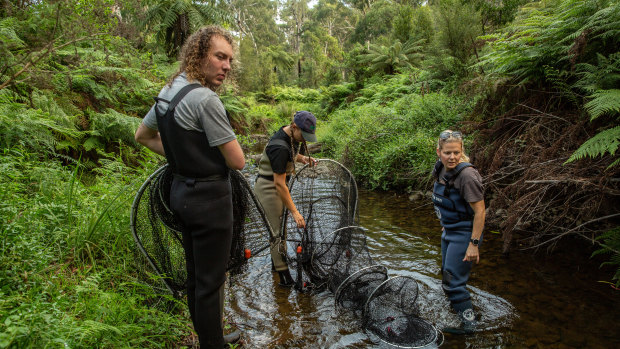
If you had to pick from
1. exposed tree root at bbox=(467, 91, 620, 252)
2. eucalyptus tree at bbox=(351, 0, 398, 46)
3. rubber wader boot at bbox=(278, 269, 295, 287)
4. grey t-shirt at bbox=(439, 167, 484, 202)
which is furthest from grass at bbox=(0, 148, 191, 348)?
eucalyptus tree at bbox=(351, 0, 398, 46)

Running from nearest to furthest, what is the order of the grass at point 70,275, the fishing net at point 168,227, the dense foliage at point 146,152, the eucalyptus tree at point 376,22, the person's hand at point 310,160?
the grass at point 70,275 < the dense foliage at point 146,152 < the fishing net at point 168,227 < the person's hand at point 310,160 < the eucalyptus tree at point 376,22

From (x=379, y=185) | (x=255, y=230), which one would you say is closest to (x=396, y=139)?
(x=379, y=185)

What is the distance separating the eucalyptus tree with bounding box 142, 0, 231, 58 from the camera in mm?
14425

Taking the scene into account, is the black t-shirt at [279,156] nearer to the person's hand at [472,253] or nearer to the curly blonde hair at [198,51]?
the curly blonde hair at [198,51]

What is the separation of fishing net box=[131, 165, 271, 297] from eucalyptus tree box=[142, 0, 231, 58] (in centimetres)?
1357

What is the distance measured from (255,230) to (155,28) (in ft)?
46.6

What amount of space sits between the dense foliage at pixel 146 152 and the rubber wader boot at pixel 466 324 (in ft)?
5.48

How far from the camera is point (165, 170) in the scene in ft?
8.18

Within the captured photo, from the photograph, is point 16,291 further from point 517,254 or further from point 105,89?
point 105,89

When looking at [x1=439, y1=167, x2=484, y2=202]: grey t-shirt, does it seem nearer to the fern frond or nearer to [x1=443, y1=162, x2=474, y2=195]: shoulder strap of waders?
[x1=443, y1=162, x2=474, y2=195]: shoulder strap of waders

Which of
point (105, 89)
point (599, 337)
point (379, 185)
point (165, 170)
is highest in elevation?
point (105, 89)

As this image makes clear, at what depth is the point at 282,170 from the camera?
11.8ft

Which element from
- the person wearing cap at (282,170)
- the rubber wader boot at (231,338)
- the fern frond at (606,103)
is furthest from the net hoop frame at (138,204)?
the fern frond at (606,103)

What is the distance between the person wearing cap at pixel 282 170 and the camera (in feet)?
11.7
